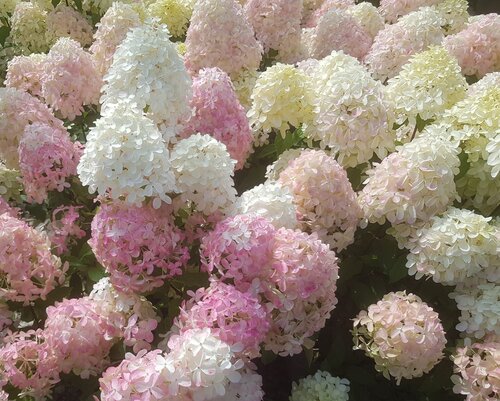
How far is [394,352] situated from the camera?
154 centimetres

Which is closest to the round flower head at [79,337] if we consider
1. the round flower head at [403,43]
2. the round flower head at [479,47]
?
the round flower head at [403,43]

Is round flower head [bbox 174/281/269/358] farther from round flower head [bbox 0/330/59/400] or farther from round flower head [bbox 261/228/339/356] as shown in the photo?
round flower head [bbox 0/330/59/400]

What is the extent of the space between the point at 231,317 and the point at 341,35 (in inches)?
73.3

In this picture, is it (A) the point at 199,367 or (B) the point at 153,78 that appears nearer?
(A) the point at 199,367

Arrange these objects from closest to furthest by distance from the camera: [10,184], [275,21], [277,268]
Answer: [277,268] → [10,184] → [275,21]

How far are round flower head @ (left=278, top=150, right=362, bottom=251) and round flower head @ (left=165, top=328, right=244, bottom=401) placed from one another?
52cm

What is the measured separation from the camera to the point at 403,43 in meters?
2.56

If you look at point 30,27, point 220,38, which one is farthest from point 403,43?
point 30,27

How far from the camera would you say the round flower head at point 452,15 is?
3014mm

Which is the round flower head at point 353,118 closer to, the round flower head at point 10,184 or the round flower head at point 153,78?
the round flower head at point 153,78

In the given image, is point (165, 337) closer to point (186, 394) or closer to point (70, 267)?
point (186, 394)

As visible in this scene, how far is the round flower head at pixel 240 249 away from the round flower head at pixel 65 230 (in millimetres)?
536

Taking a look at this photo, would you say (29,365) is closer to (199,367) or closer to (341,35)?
(199,367)

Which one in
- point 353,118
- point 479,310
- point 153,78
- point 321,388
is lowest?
point 321,388
